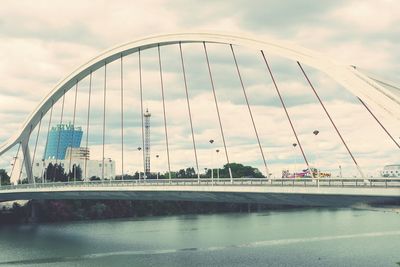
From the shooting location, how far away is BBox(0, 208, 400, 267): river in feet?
143

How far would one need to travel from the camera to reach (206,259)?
1754 inches

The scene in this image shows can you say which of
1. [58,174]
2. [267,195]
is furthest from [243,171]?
[267,195]

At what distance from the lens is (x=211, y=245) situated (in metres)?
53.4

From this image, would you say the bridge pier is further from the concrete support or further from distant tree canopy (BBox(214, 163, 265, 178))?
distant tree canopy (BBox(214, 163, 265, 178))

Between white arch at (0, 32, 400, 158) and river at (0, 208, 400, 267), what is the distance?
7222 millimetres

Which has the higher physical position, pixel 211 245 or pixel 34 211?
pixel 34 211

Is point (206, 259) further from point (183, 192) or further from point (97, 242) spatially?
point (97, 242)

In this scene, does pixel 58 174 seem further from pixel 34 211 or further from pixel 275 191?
pixel 275 191

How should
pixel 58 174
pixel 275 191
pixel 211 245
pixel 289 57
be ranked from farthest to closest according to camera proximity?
pixel 58 174 → pixel 211 245 → pixel 289 57 → pixel 275 191

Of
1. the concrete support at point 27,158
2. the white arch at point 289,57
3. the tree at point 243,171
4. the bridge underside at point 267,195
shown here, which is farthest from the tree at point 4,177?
the bridge underside at point 267,195

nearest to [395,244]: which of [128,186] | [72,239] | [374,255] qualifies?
[374,255]

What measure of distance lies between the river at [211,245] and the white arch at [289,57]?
284 inches

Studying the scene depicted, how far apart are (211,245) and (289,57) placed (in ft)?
75.5

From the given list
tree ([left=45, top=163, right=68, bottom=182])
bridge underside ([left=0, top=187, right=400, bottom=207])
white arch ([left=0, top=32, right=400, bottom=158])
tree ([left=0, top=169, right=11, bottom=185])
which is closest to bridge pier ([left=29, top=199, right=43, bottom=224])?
tree ([left=45, top=163, right=68, bottom=182])
